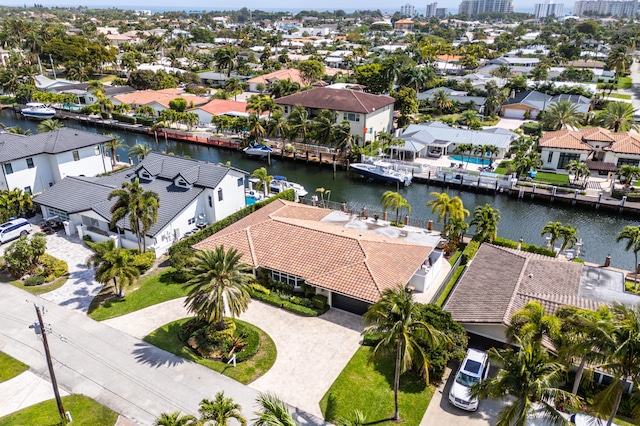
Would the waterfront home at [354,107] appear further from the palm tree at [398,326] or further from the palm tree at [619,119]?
the palm tree at [398,326]

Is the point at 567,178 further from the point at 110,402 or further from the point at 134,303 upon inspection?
the point at 110,402

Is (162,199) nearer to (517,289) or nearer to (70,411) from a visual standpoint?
(70,411)

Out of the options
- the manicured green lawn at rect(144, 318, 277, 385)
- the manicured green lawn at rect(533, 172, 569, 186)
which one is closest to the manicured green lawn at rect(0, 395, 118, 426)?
the manicured green lawn at rect(144, 318, 277, 385)

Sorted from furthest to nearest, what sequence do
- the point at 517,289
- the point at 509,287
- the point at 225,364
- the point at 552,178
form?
the point at 552,178 → the point at 509,287 → the point at 517,289 → the point at 225,364

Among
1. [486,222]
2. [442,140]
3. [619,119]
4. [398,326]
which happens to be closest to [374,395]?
[398,326]

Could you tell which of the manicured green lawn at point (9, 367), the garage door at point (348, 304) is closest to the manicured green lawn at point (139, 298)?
the manicured green lawn at point (9, 367)

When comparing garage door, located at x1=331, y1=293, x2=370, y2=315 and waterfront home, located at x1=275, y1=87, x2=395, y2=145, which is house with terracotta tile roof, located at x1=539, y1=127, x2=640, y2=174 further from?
garage door, located at x1=331, y1=293, x2=370, y2=315
